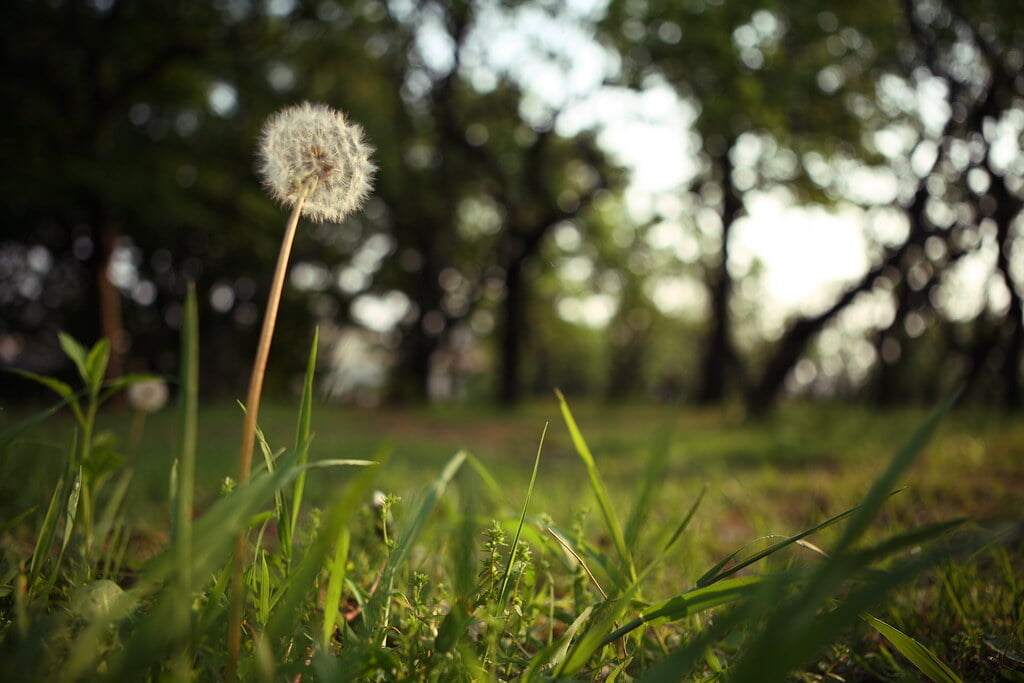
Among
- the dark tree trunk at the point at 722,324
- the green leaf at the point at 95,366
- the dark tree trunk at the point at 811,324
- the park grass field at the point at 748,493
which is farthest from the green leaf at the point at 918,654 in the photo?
the dark tree trunk at the point at 722,324

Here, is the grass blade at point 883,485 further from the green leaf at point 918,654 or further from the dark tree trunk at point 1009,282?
the dark tree trunk at point 1009,282

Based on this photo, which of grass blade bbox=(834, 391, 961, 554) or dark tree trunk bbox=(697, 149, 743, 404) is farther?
dark tree trunk bbox=(697, 149, 743, 404)

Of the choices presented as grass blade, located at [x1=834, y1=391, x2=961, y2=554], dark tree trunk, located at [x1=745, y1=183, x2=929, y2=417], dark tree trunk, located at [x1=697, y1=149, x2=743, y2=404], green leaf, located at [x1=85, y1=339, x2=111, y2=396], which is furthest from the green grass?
dark tree trunk, located at [x1=697, y1=149, x2=743, y2=404]

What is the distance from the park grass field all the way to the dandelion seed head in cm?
43

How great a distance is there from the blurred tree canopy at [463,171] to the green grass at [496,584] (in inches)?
54.0

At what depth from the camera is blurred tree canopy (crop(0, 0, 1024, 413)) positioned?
7770mm

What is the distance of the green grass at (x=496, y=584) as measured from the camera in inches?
23.9

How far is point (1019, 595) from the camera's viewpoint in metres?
1.25

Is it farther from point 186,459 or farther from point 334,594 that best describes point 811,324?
point 186,459

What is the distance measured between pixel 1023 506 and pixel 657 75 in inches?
425

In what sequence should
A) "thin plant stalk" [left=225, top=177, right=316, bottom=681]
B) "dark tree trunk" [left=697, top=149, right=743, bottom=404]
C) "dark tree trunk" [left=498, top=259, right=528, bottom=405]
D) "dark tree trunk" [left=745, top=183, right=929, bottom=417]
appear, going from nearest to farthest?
"thin plant stalk" [left=225, top=177, right=316, bottom=681], "dark tree trunk" [left=745, top=183, right=929, bottom=417], "dark tree trunk" [left=498, top=259, right=528, bottom=405], "dark tree trunk" [left=697, top=149, right=743, bottom=404]

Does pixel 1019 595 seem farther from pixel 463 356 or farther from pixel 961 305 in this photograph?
pixel 463 356

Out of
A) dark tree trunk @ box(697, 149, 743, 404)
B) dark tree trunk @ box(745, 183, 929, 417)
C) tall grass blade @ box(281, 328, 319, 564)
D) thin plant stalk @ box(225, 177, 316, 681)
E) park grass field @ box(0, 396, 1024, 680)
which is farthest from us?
dark tree trunk @ box(697, 149, 743, 404)

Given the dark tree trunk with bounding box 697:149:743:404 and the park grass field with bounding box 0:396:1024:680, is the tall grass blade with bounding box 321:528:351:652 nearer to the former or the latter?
the park grass field with bounding box 0:396:1024:680
